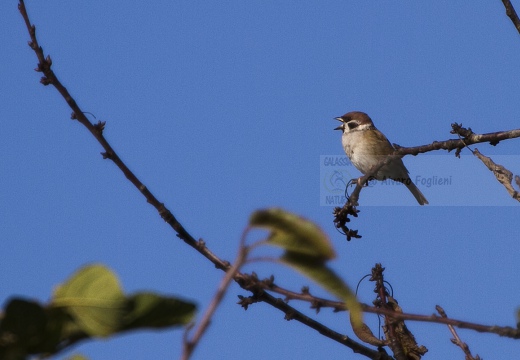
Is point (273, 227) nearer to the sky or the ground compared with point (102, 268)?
nearer to the sky

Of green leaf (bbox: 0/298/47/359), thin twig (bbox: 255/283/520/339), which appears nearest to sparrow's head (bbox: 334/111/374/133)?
thin twig (bbox: 255/283/520/339)

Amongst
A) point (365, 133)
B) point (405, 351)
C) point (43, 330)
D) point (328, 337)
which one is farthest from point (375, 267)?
point (365, 133)

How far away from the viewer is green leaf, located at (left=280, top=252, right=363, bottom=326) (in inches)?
30.0

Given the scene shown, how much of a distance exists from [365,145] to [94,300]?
956cm

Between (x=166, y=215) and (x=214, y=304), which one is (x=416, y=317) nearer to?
(x=214, y=304)

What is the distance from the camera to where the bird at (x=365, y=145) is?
32.5ft

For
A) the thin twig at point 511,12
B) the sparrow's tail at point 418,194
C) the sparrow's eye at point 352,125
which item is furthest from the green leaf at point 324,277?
the sparrow's eye at point 352,125

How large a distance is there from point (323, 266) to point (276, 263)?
0.06m

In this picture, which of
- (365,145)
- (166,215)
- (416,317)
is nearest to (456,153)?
(166,215)

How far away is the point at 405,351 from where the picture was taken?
2447 mm

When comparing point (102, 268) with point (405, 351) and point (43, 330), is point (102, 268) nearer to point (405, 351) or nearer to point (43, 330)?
point (43, 330)

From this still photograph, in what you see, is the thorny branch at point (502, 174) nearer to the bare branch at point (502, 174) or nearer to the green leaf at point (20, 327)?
the bare branch at point (502, 174)

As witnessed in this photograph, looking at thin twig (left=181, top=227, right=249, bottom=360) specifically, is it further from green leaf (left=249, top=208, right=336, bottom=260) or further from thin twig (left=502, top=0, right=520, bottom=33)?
thin twig (left=502, top=0, right=520, bottom=33)

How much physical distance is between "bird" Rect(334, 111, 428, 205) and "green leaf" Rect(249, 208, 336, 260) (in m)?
8.69
